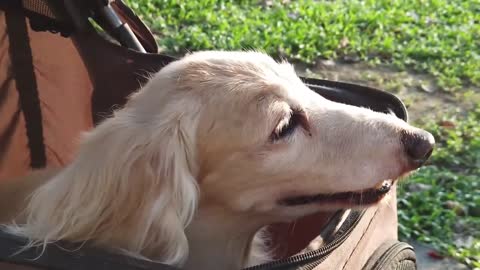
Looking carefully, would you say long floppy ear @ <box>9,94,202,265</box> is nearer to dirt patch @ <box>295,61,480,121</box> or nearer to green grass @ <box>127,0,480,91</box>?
dirt patch @ <box>295,61,480,121</box>

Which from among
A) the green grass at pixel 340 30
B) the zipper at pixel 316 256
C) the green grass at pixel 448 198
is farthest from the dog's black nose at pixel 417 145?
the green grass at pixel 340 30

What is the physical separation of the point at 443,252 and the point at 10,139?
6.16 feet

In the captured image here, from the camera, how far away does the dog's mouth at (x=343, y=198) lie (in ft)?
6.87

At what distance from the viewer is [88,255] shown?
170 cm

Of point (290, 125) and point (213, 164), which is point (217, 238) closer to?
point (213, 164)

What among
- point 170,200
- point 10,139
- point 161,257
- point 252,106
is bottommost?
point 10,139

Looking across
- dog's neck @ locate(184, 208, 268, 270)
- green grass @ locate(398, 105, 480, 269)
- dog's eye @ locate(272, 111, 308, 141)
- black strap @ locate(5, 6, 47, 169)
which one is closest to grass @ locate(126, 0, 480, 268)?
green grass @ locate(398, 105, 480, 269)

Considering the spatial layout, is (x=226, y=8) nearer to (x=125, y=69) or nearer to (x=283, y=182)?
(x=125, y=69)

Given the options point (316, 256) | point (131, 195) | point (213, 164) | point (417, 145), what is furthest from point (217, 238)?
point (417, 145)

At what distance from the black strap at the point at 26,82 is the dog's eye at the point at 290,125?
138 cm

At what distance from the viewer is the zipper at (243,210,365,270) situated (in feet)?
5.58

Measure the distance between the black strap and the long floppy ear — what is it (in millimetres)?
1135

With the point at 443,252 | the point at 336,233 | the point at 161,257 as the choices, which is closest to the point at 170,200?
the point at 161,257

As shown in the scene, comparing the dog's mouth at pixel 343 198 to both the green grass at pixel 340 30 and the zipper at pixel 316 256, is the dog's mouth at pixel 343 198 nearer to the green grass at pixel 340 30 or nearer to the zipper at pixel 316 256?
the zipper at pixel 316 256
